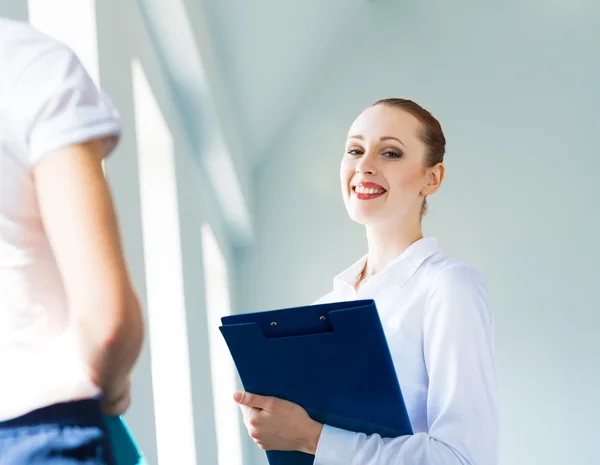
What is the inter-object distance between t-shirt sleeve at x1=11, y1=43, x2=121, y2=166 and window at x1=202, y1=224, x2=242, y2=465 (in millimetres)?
3211

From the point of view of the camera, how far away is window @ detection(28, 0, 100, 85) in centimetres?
125

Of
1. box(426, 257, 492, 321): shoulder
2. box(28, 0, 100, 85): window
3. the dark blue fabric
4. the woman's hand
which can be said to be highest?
box(28, 0, 100, 85): window

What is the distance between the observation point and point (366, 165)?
1747 mm

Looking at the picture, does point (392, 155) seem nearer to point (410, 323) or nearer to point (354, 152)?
point (354, 152)

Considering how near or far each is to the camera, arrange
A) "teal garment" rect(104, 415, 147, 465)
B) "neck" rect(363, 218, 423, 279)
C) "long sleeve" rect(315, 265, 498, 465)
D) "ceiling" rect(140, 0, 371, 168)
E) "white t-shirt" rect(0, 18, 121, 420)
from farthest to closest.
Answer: "ceiling" rect(140, 0, 371, 168) → "neck" rect(363, 218, 423, 279) → "long sleeve" rect(315, 265, 498, 465) → "teal garment" rect(104, 415, 147, 465) → "white t-shirt" rect(0, 18, 121, 420)

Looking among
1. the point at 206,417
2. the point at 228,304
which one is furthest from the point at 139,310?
the point at 228,304

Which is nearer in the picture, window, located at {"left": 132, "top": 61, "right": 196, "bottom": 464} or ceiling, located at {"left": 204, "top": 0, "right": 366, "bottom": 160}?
window, located at {"left": 132, "top": 61, "right": 196, "bottom": 464}

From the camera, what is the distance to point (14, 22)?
3.33 feet

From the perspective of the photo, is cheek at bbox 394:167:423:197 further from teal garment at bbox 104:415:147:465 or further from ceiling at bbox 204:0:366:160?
ceiling at bbox 204:0:366:160

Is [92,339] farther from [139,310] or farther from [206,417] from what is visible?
[206,417]

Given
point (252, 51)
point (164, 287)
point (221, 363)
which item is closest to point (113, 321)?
point (164, 287)

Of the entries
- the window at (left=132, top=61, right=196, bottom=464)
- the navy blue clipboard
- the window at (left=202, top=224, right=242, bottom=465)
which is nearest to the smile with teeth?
the navy blue clipboard

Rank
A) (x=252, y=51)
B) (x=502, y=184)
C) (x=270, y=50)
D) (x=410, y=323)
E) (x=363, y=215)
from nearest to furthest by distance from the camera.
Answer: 1. (x=410, y=323)
2. (x=363, y=215)
3. (x=252, y=51)
4. (x=270, y=50)
5. (x=502, y=184)

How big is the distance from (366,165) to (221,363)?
119 inches
